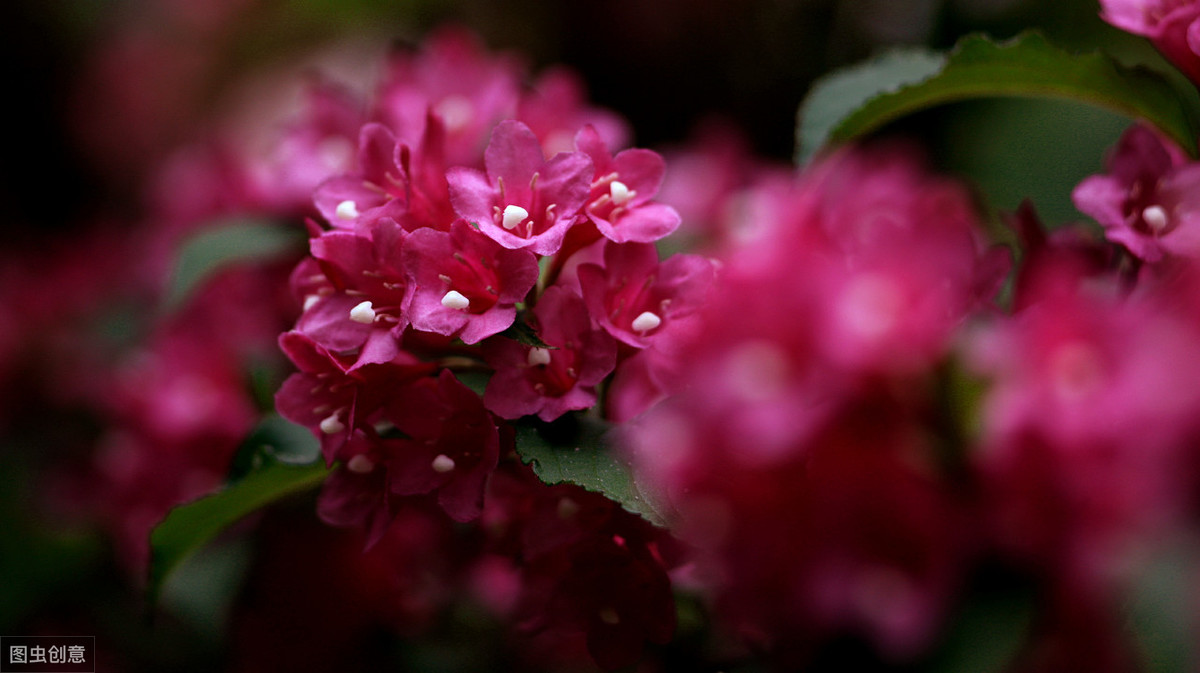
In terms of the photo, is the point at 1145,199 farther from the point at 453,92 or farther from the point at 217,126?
the point at 217,126

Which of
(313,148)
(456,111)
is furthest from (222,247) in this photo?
(456,111)

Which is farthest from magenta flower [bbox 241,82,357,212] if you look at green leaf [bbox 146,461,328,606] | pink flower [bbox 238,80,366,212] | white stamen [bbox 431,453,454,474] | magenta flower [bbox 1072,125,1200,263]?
magenta flower [bbox 1072,125,1200,263]

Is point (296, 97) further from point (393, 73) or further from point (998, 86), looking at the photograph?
point (998, 86)

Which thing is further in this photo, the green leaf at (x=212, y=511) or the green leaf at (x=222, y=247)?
the green leaf at (x=222, y=247)

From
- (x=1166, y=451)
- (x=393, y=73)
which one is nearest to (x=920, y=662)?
(x=1166, y=451)

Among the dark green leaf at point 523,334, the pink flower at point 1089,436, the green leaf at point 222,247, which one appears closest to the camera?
the pink flower at point 1089,436

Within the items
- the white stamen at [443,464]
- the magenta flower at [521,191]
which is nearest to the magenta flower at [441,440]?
the white stamen at [443,464]

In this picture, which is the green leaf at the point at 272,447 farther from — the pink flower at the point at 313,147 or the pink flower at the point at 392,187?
the pink flower at the point at 313,147
